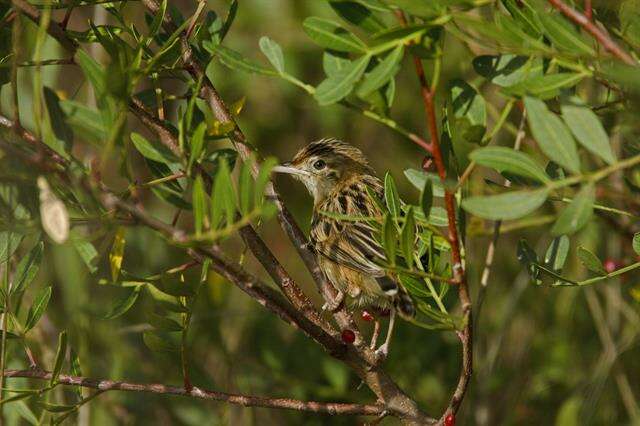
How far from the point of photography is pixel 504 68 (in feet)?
8.58

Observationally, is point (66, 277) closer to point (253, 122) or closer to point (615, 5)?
point (615, 5)

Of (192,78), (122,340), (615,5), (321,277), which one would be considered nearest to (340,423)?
(122,340)

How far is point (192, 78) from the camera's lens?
3.03m

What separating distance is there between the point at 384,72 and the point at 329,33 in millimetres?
193

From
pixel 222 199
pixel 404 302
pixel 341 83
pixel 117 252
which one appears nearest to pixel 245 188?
pixel 222 199

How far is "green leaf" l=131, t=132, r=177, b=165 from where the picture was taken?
2.53 m

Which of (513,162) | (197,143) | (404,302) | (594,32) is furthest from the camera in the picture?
(404,302)

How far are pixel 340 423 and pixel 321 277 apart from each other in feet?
6.25

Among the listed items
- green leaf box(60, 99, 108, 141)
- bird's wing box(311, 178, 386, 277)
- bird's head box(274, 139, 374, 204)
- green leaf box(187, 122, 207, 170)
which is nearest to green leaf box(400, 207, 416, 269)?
green leaf box(187, 122, 207, 170)

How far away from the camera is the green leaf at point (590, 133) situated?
211cm

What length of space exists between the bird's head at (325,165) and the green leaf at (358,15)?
9.95 ft

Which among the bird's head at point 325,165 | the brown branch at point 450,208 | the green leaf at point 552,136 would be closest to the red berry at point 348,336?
the brown branch at point 450,208

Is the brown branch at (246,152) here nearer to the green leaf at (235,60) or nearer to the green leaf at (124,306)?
the green leaf at (235,60)

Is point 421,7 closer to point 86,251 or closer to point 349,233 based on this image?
point 86,251
